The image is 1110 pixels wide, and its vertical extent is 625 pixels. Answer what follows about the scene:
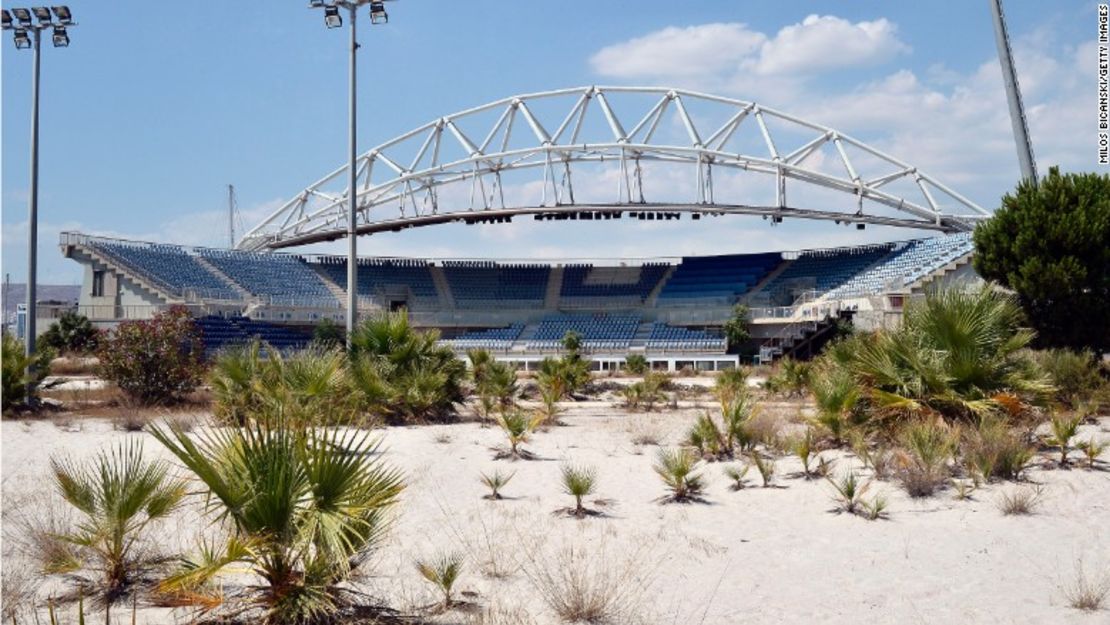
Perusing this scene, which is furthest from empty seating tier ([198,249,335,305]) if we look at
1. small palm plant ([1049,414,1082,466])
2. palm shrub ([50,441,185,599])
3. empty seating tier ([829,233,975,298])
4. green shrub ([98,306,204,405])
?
palm shrub ([50,441,185,599])

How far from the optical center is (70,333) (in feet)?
141

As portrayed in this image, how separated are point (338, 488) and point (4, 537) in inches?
183

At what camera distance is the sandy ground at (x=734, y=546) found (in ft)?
23.3

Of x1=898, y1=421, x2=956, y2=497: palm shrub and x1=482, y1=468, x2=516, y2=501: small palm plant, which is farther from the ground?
x1=898, y1=421, x2=956, y2=497: palm shrub

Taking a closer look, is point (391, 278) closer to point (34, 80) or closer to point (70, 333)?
point (70, 333)

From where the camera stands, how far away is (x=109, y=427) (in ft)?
52.4

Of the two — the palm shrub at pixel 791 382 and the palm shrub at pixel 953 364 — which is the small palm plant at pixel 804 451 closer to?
the palm shrub at pixel 953 364

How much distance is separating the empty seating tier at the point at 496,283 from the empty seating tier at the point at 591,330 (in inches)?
121

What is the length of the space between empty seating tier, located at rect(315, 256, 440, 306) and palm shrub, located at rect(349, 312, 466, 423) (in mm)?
42563

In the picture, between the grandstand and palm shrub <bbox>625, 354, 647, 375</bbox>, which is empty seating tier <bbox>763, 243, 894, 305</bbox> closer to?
the grandstand

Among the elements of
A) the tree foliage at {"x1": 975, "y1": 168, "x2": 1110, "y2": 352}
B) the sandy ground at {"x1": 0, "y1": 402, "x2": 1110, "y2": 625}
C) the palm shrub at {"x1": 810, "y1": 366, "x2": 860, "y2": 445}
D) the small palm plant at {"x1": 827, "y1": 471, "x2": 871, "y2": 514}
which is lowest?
the sandy ground at {"x1": 0, "y1": 402, "x2": 1110, "y2": 625}

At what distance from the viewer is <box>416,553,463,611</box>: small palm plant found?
6.85 metres

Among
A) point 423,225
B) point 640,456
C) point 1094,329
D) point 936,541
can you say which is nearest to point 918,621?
point 936,541

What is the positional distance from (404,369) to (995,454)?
33.9ft
